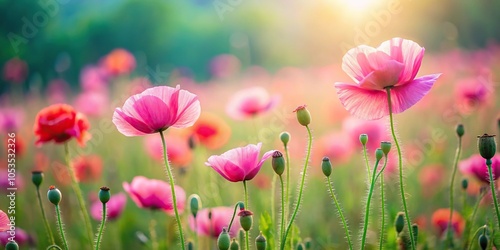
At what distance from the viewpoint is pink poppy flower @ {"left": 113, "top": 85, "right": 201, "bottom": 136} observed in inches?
55.5

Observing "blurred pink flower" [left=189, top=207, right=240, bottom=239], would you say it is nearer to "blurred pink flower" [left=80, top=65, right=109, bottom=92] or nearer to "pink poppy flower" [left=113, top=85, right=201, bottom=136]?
"pink poppy flower" [left=113, top=85, right=201, bottom=136]

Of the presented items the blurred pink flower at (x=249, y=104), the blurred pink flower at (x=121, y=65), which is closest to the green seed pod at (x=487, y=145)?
the blurred pink flower at (x=249, y=104)

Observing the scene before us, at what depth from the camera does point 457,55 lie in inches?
209

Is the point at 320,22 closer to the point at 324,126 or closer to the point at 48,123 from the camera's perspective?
the point at 324,126

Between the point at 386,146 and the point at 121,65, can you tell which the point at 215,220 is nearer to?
the point at 386,146

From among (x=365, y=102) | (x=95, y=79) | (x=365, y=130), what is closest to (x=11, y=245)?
(x=365, y=102)

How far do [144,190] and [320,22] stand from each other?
900cm

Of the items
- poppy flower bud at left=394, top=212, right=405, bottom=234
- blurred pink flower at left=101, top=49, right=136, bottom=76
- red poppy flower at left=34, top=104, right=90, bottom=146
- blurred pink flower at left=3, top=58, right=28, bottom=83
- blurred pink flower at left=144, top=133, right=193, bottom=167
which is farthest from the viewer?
blurred pink flower at left=3, top=58, right=28, bottom=83

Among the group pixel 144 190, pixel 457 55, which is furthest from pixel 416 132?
pixel 144 190

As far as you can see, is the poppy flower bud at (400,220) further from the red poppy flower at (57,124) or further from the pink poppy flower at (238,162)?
the red poppy flower at (57,124)

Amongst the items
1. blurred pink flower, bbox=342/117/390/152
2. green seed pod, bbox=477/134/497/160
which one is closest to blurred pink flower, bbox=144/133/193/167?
blurred pink flower, bbox=342/117/390/152

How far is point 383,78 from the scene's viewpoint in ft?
4.38

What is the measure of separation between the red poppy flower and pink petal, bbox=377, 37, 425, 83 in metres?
1.08

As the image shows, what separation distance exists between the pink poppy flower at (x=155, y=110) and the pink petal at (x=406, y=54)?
1.70 feet
